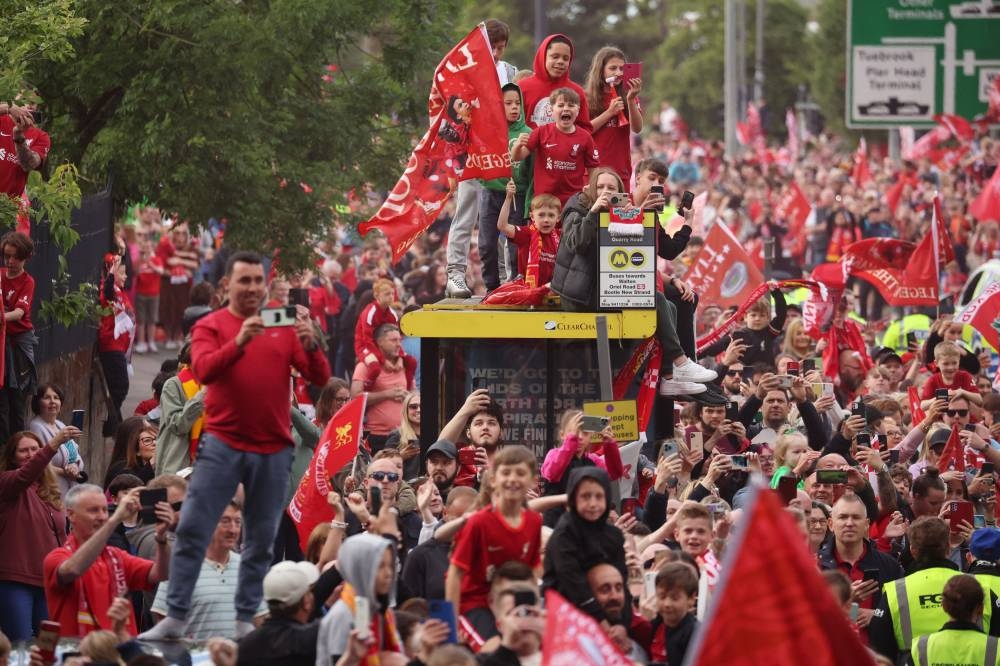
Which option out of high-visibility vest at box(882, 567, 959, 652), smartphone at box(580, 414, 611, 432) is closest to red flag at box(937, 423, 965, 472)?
high-visibility vest at box(882, 567, 959, 652)

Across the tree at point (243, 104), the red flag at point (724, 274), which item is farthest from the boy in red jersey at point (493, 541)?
the red flag at point (724, 274)

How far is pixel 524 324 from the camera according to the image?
13.6 meters

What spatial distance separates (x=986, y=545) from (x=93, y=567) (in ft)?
15.7

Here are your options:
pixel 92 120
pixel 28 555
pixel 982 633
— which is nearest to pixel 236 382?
pixel 28 555

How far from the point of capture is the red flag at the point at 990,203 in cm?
2805

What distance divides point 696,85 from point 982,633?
208 ft

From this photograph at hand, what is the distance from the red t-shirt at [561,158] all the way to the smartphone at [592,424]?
267 cm

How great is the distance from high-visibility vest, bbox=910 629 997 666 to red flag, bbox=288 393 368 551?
322 cm

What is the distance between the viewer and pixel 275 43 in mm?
18750

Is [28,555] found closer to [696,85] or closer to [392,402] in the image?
[392,402]

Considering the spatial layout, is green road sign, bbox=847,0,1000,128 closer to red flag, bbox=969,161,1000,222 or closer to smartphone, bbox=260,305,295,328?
red flag, bbox=969,161,1000,222

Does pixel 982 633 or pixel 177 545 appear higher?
pixel 177 545

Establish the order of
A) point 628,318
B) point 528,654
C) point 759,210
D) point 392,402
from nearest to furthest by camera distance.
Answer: point 528,654
point 628,318
point 392,402
point 759,210

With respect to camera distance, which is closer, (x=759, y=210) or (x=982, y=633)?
(x=982, y=633)
